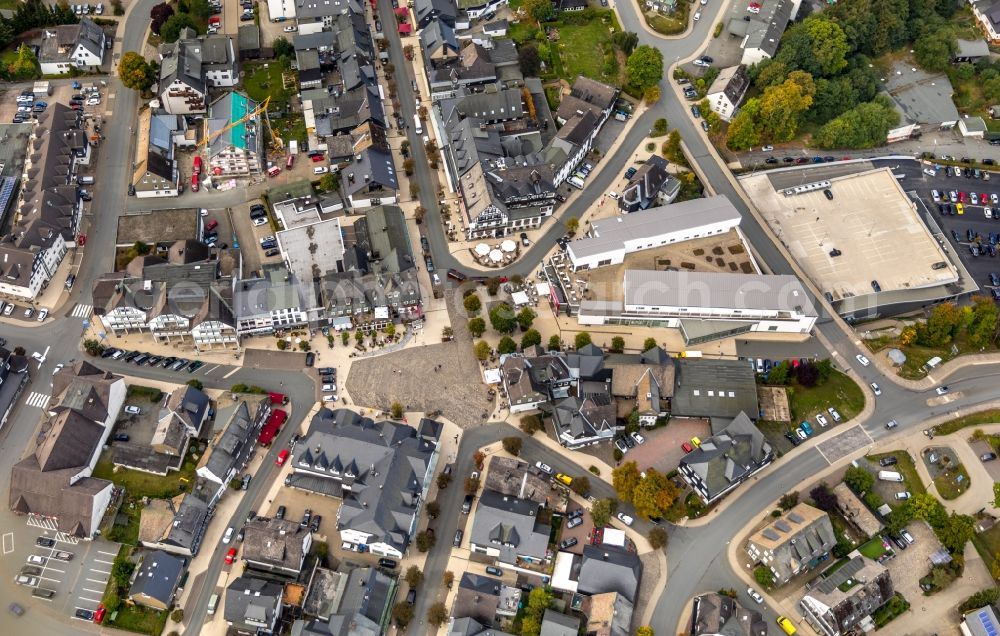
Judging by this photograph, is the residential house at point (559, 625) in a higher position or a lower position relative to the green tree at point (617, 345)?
lower

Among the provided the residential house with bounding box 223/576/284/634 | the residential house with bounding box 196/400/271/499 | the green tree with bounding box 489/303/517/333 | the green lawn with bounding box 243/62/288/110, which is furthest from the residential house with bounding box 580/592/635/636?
the green lawn with bounding box 243/62/288/110

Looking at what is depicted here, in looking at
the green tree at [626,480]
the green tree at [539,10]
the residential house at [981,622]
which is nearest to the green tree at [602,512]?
the green tree at [626,480]

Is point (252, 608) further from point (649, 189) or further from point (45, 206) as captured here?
point (649, 189)

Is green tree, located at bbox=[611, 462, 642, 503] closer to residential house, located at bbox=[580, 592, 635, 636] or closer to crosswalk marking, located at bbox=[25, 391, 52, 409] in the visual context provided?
residential house, located at bbox=[580, 592, 635, 636]

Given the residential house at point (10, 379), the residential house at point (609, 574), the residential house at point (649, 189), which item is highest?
the residential house at point (649, 189)

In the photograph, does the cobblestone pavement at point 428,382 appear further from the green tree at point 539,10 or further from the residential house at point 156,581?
the green tree at point 539,10

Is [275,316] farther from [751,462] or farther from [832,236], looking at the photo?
[832,236]
